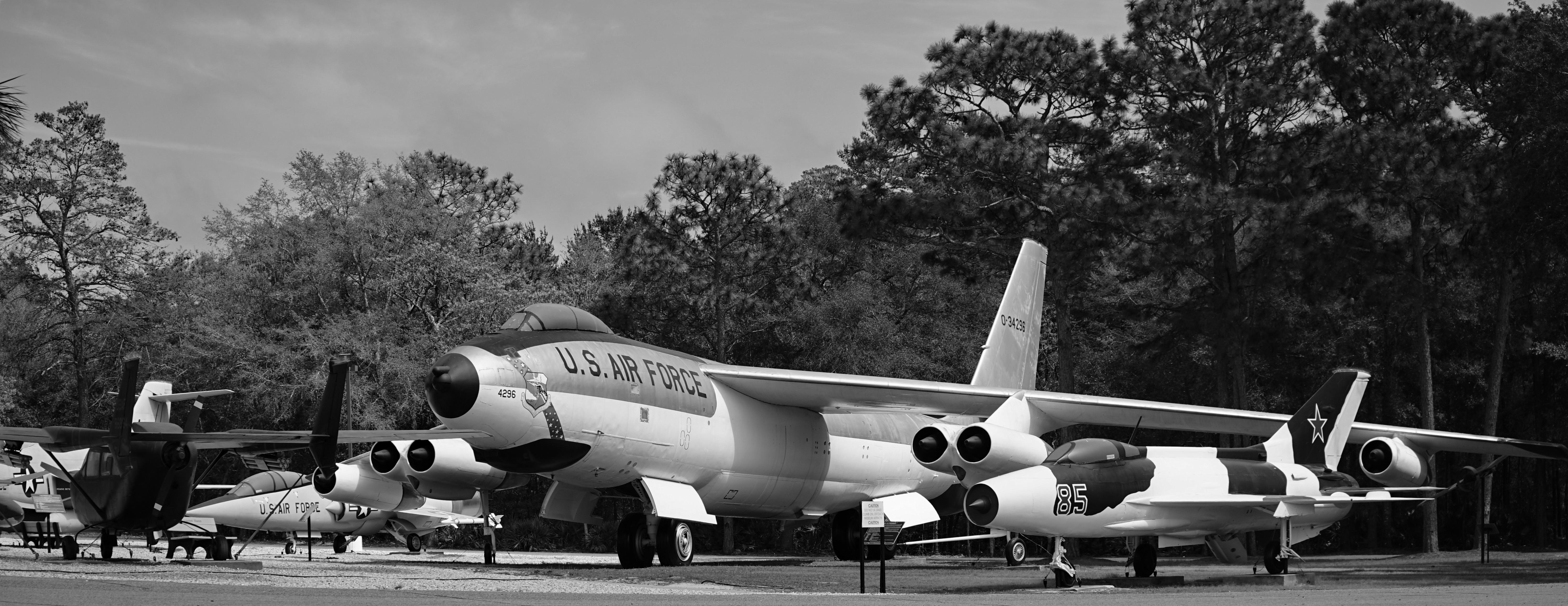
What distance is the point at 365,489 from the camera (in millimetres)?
22812

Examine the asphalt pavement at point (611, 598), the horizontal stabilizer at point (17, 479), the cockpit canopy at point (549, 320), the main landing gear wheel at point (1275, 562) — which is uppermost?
the cockpit canopy at point (549, 320)

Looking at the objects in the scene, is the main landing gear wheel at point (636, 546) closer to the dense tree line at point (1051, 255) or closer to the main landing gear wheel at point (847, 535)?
the main landing gear wheel at point (847, 535)

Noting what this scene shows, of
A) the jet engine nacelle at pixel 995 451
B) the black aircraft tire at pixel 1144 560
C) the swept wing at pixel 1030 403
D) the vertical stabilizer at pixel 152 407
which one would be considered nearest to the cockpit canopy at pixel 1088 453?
the jet engine nacelle at pixel 995 451

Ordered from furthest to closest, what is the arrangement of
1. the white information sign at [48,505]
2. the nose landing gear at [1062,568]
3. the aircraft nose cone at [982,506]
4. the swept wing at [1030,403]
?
1. the white information sign at [48,505]
2. the swept wing at [1030,403]
3. the nose landing gear at [1062,568]
4. the aircraft nose cone at [982,506]

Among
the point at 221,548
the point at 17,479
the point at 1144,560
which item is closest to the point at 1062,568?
the point at 1144,560

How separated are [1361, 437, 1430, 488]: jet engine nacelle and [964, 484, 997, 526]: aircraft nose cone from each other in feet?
26.6

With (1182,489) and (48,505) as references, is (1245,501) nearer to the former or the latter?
(1182,489)

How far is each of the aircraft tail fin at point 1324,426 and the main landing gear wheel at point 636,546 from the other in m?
8.35

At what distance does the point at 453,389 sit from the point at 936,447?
5.64 m

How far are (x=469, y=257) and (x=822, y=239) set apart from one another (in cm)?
1082

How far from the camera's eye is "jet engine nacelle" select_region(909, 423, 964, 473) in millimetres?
15461

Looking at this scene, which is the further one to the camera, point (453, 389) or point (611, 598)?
point (453, 389)

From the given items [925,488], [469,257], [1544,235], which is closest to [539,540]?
[469,257]

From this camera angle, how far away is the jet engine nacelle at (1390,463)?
19.0 meters
